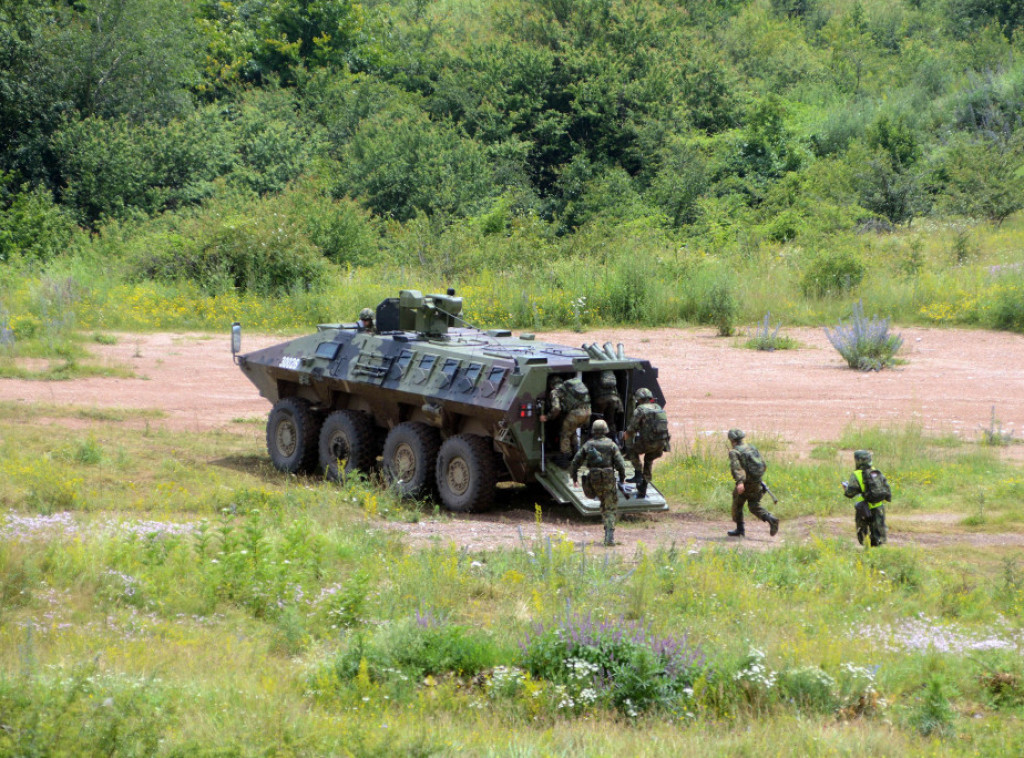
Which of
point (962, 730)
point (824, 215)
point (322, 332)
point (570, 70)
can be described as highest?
point (570, 70)

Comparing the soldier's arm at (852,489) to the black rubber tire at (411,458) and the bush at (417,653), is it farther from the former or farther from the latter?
the black rubber tire at (411,458)

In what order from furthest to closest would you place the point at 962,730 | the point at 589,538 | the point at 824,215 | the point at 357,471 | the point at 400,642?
the point at 824,215, the point at 357,471, the point at 589,538, the point at 400,642, the point at 962,730

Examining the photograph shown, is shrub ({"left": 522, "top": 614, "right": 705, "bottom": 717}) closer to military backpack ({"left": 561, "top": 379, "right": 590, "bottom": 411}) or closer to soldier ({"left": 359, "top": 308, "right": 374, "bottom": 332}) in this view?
military backpack ({"left": 561, "top": 379, "right": 590, "bottom": 411})

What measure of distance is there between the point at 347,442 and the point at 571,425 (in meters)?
3.09

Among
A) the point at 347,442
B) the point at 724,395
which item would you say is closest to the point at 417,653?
the point at 347,442

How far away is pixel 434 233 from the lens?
34688 mm

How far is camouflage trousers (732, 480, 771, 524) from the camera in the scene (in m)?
11.3

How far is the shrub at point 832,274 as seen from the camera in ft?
92.0

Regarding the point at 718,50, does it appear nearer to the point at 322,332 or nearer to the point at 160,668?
the point at 322,332

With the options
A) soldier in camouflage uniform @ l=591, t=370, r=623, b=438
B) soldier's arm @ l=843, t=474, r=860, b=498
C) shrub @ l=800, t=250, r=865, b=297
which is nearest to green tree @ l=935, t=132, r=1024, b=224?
shrub @ l=800, t=250, r=865, b=297

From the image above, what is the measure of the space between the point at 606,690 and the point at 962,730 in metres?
1.92

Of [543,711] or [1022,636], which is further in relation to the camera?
[1022,636]

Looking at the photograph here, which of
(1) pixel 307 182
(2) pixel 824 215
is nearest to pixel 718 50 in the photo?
(2) pixel 824 215

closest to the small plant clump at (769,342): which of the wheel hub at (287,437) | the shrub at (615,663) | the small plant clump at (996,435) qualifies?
the small plant clump at (996,435)
